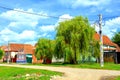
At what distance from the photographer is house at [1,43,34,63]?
102000mm

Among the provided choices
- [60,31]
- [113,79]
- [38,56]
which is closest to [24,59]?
[38,56]

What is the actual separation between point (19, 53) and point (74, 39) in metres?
52.4

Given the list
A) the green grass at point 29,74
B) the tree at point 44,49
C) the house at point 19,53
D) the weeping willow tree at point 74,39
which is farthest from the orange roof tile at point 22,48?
the green grass at point 29,74

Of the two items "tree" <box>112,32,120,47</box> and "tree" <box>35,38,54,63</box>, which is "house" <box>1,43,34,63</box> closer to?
"tree" <box>35,38,54,63</box>

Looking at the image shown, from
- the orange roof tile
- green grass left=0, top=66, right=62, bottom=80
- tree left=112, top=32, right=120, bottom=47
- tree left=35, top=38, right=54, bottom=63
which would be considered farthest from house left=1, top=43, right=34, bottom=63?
green grass left=0, top=66, right=62, bottom=80

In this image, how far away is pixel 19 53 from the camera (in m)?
103

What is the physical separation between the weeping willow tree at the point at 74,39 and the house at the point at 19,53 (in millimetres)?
47148

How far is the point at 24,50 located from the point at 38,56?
31183mm

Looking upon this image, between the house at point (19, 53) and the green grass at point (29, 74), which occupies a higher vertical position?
the house at point (19, 53)

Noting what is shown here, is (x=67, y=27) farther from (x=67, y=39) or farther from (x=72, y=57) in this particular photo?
(x=72, y=57)

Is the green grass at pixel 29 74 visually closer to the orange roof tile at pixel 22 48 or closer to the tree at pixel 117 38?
the tree at pixel 117 38

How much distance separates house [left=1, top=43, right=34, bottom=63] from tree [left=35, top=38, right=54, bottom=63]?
26501 millimetres

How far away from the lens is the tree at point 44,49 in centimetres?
7272

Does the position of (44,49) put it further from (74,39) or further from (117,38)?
(117,38)
